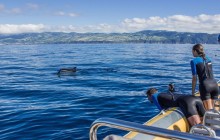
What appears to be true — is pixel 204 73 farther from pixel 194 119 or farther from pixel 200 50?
pixel 194 119

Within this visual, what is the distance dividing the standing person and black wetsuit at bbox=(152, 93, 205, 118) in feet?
4.14

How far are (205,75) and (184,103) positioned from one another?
1.67 m

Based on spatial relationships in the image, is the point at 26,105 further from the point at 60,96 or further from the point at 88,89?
the point at 88,89

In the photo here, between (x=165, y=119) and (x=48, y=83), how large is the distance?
2014 cm

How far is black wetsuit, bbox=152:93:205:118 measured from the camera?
6945 millimetres

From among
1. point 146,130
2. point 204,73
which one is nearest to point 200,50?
point 204,73

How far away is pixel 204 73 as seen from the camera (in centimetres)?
Result: 823

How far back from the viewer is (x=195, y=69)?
824 cm

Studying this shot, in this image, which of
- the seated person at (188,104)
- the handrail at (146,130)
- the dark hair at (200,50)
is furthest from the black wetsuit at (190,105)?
the handrail at (146,130)

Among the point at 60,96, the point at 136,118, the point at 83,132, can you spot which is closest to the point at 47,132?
the point at 83,132

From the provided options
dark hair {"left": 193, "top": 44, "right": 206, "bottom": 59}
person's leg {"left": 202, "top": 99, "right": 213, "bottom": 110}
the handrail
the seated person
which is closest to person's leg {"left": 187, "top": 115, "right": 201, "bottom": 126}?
the seated person

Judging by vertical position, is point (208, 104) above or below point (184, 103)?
below

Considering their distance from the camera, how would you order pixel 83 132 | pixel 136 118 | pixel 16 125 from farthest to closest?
1. pixel 136 118
2. pixel 16 125
3. pixel 83 132

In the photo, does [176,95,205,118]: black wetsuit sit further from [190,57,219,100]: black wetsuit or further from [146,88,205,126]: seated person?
[190,57,219,100]: black wetsuit
